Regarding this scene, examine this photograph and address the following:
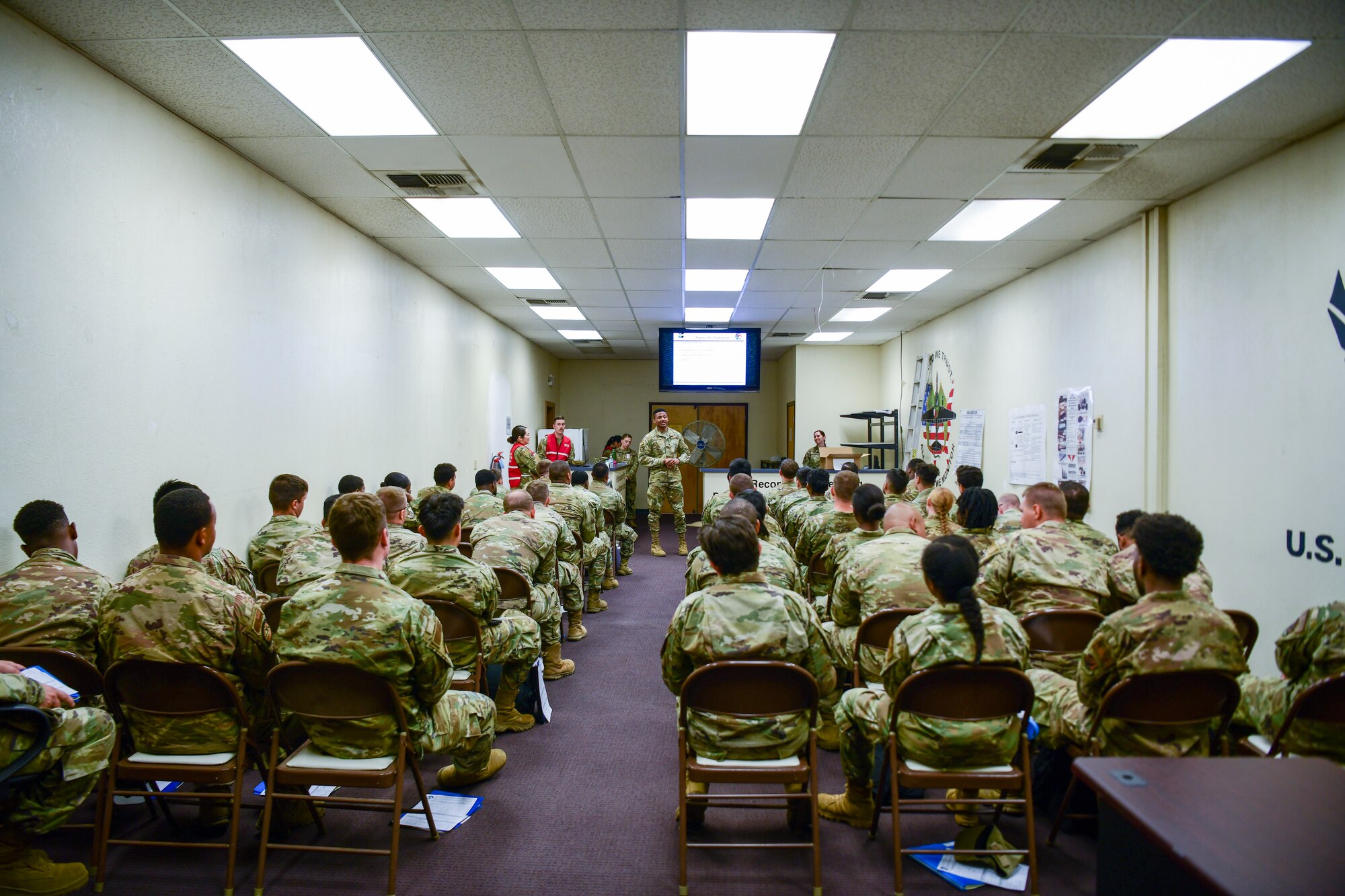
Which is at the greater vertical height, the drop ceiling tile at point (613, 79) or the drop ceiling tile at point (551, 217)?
the drop ceiling tile at point (551, 217)

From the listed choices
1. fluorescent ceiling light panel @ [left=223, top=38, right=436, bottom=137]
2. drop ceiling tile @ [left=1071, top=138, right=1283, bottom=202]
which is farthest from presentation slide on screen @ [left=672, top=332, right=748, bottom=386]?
fluorescent ceiling light panel @ [left=223, top=38, right=436, bottom=137]

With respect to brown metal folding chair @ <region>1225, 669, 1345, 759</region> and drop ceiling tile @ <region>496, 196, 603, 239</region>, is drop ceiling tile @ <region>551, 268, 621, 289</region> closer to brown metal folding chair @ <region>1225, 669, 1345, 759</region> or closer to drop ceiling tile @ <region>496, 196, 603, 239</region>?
drop ceiling tile @ <region>496, 196, 603, 239</region>

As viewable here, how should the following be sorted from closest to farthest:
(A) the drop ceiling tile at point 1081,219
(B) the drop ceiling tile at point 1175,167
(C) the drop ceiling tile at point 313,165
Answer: (B) the drop ceiling tile at point 1175,167, (C) the drop ceiling tile at point 313,165, (A) the drop ceiling tile at point 1081,219

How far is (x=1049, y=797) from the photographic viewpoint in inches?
101

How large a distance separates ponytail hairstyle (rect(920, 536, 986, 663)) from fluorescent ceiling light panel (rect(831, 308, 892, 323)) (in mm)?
6808

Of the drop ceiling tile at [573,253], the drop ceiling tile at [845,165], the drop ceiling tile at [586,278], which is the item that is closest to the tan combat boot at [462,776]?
the drop ceiling tile at [845,165]

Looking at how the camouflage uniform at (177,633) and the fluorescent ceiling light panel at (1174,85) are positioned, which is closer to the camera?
the camouflage uniform at (177,633)

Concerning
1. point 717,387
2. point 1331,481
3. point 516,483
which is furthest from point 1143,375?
point 516,483

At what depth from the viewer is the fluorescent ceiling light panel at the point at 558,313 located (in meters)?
8.53

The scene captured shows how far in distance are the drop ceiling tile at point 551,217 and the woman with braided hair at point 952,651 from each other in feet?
11.8

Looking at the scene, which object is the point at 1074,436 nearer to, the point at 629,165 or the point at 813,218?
the point at 813,218

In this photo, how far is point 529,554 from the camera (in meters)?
3.81

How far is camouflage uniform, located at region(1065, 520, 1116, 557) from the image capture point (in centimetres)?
320

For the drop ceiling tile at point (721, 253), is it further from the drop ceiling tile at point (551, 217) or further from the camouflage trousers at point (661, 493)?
the camouflage trousers at point (661, 493)
